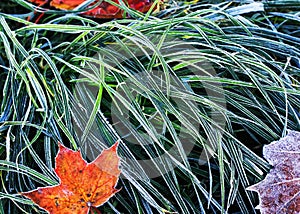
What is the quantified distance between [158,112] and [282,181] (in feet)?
0.93

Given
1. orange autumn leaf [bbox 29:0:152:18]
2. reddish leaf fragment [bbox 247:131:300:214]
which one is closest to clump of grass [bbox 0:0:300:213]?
reddish leaf fragment [bbox 247:131:300:214]

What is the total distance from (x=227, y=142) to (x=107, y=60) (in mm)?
337

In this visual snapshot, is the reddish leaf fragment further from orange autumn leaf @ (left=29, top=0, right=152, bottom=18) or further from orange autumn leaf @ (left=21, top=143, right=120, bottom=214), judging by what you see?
orange autumn leaf @ (left=29, top=0, right=152, bottom=18)

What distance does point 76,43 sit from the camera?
116cm

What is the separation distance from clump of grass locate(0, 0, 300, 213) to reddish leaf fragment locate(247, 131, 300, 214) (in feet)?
0.11

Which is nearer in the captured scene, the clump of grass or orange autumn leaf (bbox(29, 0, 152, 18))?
the clump of grass

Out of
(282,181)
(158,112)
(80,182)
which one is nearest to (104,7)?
(158,112)

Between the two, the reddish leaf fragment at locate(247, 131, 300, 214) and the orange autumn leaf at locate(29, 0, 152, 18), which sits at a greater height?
the orange autumn leaf at locate(29, 0, 152, 18)

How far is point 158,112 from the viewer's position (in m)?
1.01

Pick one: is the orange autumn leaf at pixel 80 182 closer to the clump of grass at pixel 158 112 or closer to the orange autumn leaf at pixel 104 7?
the clump of grass at pixel 158 112

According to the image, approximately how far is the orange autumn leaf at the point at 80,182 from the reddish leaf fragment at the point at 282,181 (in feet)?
0.87

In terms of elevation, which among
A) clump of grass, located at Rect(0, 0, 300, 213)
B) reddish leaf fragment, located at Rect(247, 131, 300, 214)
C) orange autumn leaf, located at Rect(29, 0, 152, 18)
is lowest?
reddish leaf fragment, located at Rect(247, 131, 300, 214)

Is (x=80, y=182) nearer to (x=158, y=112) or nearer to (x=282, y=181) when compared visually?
(x=158, y=112)

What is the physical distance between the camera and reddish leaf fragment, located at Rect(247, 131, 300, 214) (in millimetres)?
932
